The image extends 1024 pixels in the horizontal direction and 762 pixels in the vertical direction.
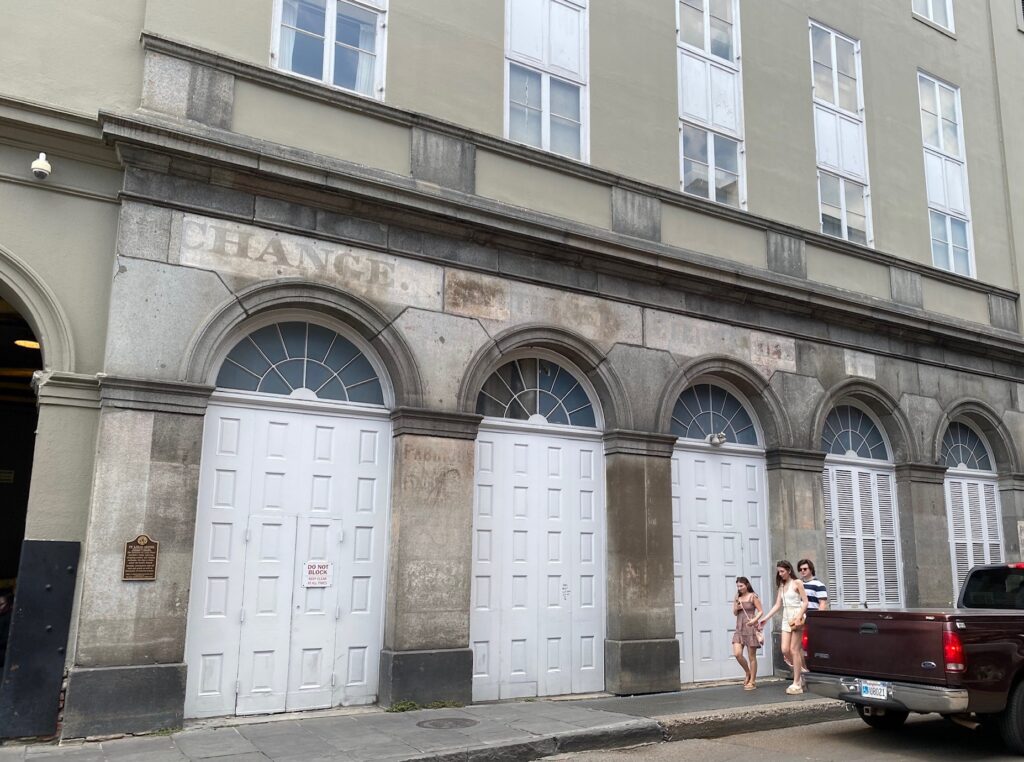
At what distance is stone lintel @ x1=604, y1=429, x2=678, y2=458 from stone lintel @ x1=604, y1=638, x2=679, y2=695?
2.41m

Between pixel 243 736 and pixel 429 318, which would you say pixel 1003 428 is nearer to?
pixel 429 318

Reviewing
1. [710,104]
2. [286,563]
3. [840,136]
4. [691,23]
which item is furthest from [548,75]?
[286,563]

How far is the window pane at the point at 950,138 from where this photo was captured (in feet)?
55.7

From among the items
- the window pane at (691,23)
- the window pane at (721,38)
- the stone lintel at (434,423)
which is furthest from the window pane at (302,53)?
the window pane at (721,38)

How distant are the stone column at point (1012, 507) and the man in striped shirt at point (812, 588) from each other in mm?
6695

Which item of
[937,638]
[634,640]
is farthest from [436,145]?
[937,638]

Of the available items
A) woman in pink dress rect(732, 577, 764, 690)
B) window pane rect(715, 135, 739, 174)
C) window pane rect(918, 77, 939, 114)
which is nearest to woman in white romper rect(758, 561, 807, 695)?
woman in pink dress rect(732, 577, 764, 690)

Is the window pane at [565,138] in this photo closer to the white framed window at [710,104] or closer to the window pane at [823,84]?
the white framed window at [710,104]

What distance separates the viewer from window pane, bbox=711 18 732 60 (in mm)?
13906

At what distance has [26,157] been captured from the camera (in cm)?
880

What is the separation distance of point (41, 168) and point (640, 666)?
8.80 m

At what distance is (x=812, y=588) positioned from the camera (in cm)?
1151

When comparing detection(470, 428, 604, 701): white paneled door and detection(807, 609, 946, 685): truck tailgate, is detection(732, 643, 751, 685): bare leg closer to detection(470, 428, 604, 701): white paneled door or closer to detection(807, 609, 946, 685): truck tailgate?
detection(470, 428, 604, 701): white paneled door

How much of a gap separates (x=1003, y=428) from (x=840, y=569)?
5.25m
